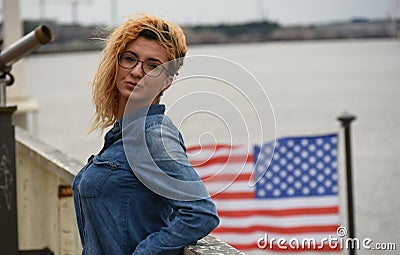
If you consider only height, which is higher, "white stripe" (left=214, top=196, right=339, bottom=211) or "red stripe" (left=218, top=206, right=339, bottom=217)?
"white stripe" (left=214, top=196, right=339, bottom=211)

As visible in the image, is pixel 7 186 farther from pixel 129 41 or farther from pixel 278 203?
pixel 278 203

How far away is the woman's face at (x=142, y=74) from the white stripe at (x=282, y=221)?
5.56m

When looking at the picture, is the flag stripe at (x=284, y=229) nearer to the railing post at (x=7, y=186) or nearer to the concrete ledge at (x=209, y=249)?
the railing post at (x=7, y=186)

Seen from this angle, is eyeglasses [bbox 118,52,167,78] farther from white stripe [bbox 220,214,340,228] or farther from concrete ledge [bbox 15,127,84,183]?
white stripe [bbox 220,214,340,228]

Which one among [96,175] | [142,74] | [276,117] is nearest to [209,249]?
[96,175]

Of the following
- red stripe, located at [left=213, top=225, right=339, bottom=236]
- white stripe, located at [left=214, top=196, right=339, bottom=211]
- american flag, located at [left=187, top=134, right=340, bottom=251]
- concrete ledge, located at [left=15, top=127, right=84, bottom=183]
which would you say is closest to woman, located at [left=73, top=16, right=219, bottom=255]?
concrete ledge, located at [left=15, top=127, right=84, bottom=183]

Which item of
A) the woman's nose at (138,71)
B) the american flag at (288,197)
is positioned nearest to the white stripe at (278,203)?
the american flag at (288,197)

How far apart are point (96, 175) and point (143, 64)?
0.28 metres

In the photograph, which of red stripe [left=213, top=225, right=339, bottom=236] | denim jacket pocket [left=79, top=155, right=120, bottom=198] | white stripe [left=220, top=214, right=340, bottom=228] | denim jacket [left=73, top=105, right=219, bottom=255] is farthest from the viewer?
white stripe [left=220, top=214, right=340, bottom=228]

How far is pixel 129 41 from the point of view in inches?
83.7

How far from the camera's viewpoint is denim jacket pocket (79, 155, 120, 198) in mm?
2086

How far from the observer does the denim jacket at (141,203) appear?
6.48 feet

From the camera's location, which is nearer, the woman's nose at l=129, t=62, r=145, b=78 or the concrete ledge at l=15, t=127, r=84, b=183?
the woman's nose at l=129, t=62, r=145, b=78

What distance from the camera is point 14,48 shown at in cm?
347
